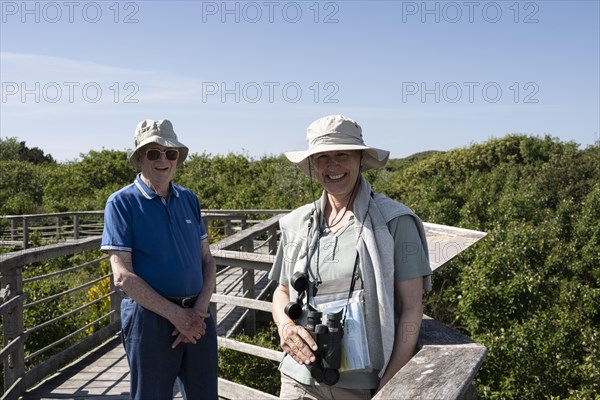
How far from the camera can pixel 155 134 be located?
2.84 meters

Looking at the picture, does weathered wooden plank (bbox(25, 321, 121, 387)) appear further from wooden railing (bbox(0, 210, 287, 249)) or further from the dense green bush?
wooden railing (bbox(0, 210, 287, 249))

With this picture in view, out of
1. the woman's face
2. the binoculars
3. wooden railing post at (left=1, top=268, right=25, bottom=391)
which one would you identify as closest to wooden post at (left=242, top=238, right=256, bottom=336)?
wooden railing post at (left=1, top=268, right=25, bottom=391)

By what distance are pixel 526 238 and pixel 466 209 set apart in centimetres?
541

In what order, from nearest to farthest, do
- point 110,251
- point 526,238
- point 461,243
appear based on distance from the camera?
point 110,251, point 461,243, point 526,238

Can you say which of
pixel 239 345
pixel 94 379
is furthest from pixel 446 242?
pixel 94 379

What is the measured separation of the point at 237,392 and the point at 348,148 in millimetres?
2438

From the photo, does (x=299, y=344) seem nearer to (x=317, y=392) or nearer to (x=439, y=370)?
(x=317, y=392)

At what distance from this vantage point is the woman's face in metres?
2.25

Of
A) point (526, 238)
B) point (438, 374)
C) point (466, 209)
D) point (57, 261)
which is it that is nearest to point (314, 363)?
point (438, 374)

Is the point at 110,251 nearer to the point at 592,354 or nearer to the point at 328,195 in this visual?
the point at 328,195

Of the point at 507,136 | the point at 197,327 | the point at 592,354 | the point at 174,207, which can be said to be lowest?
the point at 592,354

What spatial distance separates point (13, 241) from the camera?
18.4 m

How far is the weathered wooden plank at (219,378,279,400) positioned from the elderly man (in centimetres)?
107

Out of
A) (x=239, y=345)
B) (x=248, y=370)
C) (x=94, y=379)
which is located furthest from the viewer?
(x=248, y=370)
